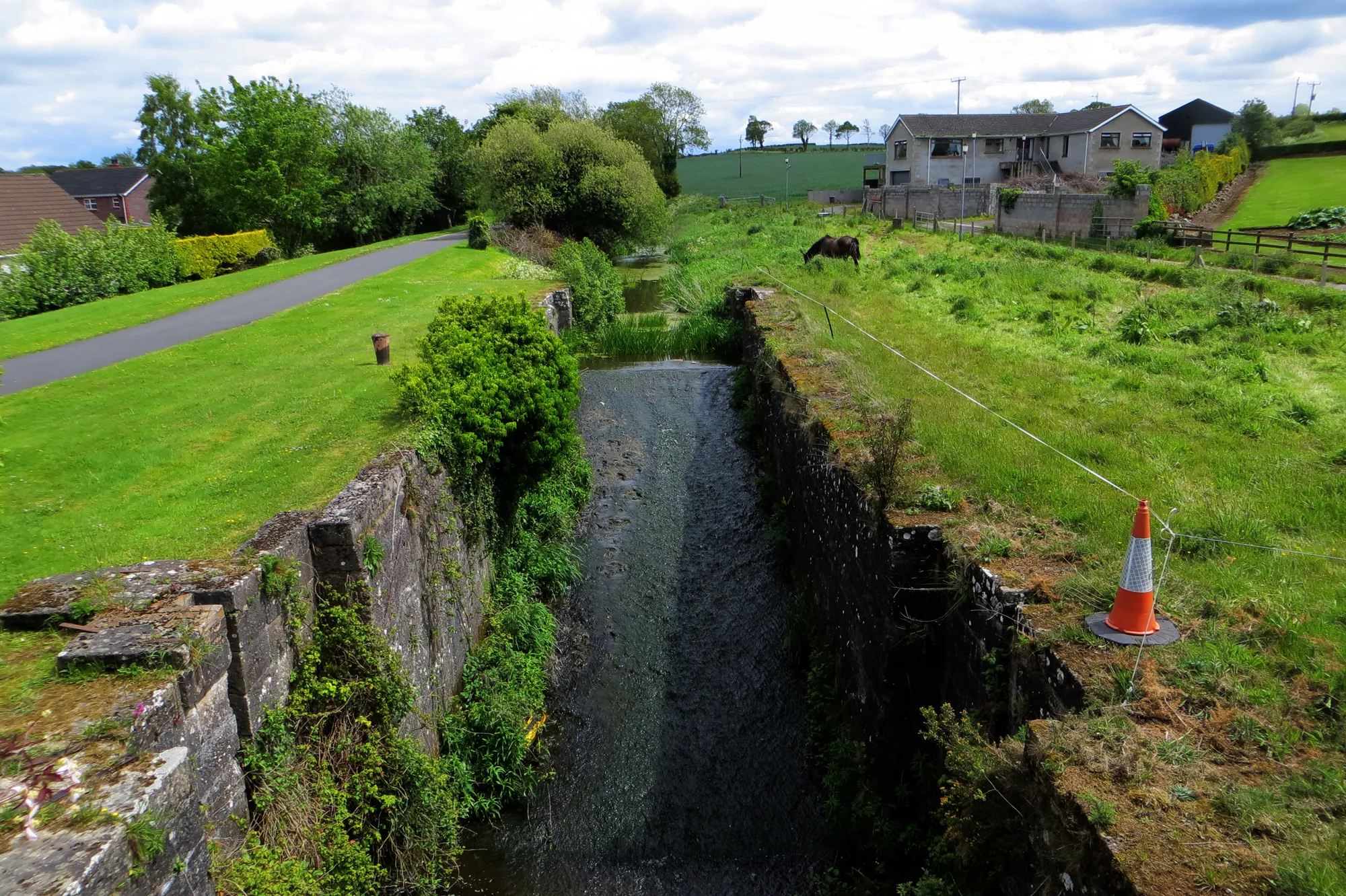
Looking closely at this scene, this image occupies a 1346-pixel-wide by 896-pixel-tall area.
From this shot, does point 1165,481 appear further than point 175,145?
No

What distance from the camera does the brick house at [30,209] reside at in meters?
30.9

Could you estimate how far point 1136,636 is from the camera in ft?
15.1

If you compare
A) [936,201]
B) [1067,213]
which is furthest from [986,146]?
[1067,213]

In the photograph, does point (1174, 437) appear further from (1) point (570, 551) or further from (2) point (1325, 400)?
(1) point (570, 551)

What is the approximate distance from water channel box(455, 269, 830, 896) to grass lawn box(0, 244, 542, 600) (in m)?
3.58

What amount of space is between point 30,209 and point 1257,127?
69.5 metres

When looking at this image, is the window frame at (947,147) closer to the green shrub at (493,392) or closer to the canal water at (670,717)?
the canal water at (670,717)

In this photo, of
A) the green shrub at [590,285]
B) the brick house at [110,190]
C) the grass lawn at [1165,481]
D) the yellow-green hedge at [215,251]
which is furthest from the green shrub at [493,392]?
the brick house at [110,190]

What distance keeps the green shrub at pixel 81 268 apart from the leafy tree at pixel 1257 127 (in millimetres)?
60958

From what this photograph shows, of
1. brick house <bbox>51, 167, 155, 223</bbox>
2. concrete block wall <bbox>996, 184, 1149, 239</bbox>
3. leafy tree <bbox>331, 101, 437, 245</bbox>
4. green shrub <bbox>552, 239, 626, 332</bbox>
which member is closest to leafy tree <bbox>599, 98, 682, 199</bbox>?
leafy tree <bbox>331, 101, 437, 245</bbox>

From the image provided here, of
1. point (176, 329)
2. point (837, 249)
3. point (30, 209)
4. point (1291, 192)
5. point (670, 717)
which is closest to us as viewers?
point (670, 717)

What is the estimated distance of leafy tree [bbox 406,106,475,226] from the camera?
48562 mm

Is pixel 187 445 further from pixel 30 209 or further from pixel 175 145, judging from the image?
pixel 175 145

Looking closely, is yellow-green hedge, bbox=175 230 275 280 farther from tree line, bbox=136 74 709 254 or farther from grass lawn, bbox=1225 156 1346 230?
grass lawn, bbox=1225 156 1346 230
